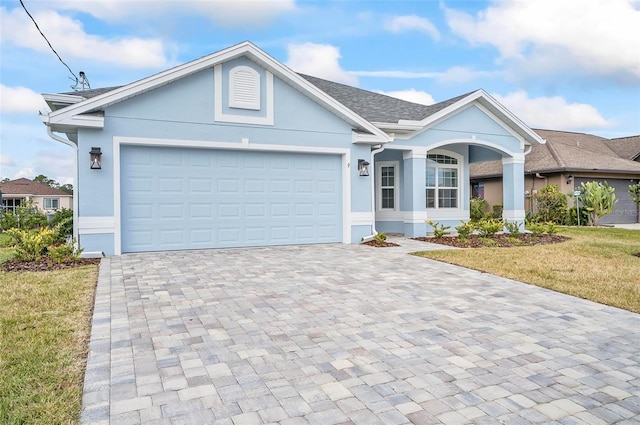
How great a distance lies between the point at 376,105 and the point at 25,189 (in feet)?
114

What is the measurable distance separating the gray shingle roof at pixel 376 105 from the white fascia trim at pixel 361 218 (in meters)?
2.86

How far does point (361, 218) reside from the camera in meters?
11.5

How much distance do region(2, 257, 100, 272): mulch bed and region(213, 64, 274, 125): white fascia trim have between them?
4.05 m

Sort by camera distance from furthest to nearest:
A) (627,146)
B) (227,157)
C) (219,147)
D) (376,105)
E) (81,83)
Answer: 1. (627,146)
2. (81,83)
3. (376,105)
4. (227,157)
5. (219,147)

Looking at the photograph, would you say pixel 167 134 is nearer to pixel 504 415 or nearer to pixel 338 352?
pixel 338 352

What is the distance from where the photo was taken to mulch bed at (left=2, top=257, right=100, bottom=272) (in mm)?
7762

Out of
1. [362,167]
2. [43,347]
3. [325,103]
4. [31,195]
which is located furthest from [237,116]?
[31,195]

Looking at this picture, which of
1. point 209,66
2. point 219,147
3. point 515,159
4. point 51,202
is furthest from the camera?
point 51,202

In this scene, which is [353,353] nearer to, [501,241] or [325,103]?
[325,103]

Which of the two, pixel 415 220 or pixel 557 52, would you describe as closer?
pixel 415 220

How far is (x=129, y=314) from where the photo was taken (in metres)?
4.88

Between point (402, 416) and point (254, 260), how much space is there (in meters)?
6.07

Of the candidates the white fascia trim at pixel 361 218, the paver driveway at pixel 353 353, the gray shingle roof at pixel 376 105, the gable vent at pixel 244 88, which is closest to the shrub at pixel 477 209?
the gray shingle roof at pixel 376 105

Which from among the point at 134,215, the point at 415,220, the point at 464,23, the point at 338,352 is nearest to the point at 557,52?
the point at 464,23
